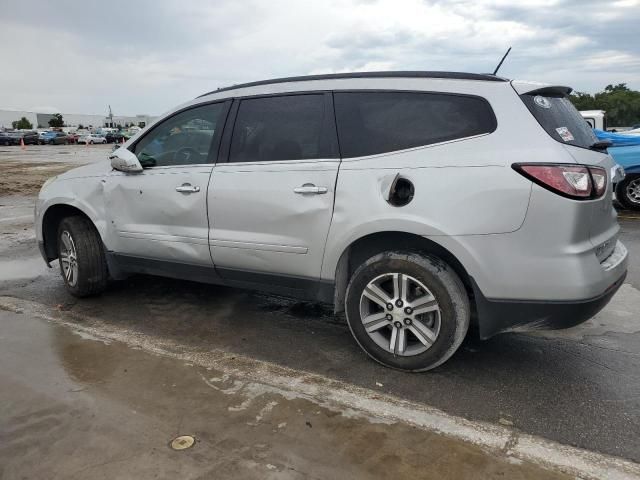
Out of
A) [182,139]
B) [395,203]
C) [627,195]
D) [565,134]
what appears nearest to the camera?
[565,134]

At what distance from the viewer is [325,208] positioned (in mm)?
3459

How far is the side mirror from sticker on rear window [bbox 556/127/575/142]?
10.1ft

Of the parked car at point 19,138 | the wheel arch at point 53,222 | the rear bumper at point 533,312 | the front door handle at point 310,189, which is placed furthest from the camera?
the parked car at point 19,138

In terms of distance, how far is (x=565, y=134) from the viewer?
3.11 metres

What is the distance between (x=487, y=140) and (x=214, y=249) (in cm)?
206

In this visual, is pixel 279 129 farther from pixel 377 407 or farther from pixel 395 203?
pixel 377 407

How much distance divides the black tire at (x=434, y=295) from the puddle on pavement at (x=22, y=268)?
4089mm

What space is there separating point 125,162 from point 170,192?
545 millimetres

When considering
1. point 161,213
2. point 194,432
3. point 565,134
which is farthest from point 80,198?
point 565,134

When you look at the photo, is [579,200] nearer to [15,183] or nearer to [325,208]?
[325,208]

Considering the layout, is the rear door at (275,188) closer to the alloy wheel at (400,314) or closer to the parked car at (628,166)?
the alloy wheel at (400,314)

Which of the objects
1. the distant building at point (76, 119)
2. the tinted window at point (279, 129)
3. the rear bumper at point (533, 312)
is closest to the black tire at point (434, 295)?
the rear bumper at point (533, 312)

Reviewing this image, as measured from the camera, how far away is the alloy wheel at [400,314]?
3.27m

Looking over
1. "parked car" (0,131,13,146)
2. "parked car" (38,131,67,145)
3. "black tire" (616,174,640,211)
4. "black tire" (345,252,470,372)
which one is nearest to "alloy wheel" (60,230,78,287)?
"black tire" (345,252,470,372)
